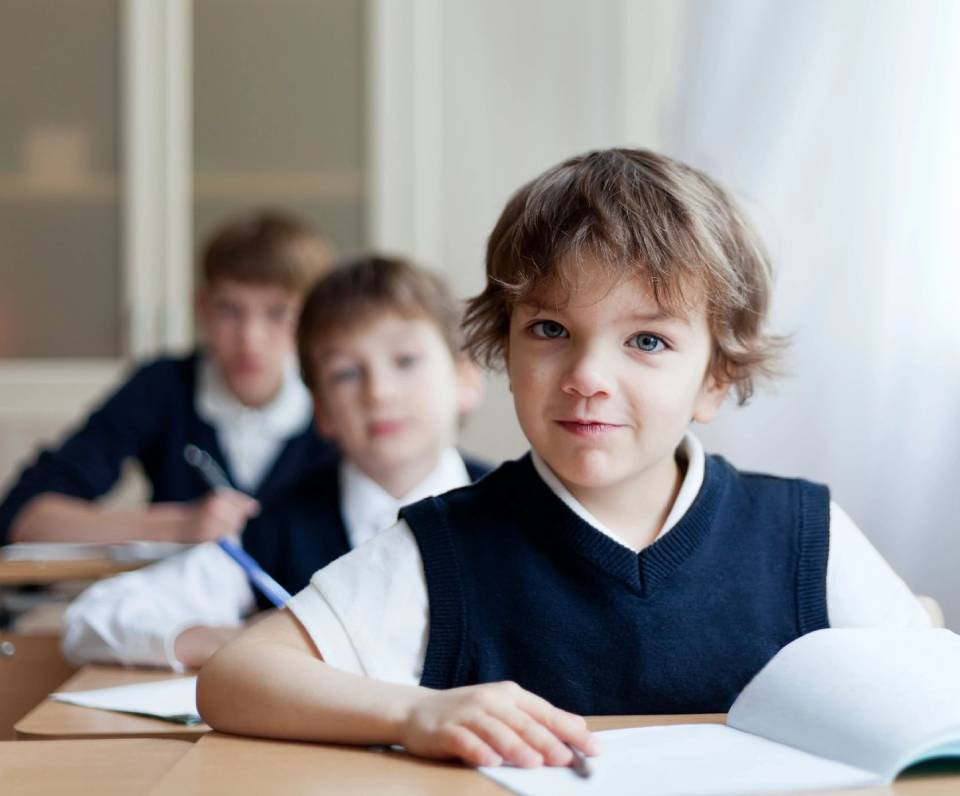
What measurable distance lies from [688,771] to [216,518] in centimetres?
143

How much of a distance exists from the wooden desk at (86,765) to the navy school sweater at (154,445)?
1.57 meters

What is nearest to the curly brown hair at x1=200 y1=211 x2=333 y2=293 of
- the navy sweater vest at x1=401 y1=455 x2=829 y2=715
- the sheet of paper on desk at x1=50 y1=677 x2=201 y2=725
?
the sheet of paper on desk at x1=50 y1=677 x2=201 y2=725

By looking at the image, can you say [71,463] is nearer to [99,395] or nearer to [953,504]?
[99,395]

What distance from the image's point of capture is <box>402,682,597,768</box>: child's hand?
79 centimetres

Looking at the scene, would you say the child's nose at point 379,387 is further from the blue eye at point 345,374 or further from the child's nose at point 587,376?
the child's nose at point 587,376

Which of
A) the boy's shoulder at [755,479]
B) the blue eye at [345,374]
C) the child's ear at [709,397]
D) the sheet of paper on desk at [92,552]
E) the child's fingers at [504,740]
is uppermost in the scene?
the child's ear at [709,397]

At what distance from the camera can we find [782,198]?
1.90m

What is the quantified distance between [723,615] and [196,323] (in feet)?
8.77

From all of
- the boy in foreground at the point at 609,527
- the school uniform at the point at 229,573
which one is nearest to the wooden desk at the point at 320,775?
the boy in foreground at the point at 609,527

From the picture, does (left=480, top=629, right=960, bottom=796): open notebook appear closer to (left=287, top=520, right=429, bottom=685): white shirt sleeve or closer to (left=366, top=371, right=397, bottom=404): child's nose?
(left=287, top=520, right=429, bottom=685): white shirt sleeve

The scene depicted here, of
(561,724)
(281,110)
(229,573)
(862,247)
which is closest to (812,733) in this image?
(561,724)

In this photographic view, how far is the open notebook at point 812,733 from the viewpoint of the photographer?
2.45 ft

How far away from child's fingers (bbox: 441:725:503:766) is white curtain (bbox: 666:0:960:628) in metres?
0.92

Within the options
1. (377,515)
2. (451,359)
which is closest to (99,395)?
(451,359)
